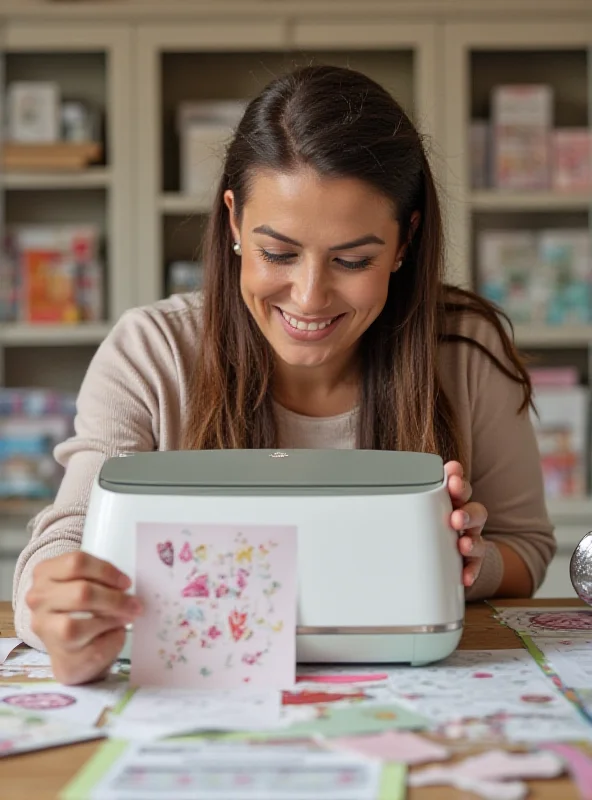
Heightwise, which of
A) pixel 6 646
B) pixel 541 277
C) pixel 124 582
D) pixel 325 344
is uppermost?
pixel 541 277

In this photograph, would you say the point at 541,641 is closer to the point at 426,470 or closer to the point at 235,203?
the point at 426,470

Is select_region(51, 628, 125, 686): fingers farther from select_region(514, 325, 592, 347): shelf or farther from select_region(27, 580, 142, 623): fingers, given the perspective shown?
select_region(514, 325, 592, 347): shelf

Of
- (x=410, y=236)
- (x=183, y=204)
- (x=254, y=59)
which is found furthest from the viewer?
(x=254, y=59)

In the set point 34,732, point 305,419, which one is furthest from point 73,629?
point 305,419

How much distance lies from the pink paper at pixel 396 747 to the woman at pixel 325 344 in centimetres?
31

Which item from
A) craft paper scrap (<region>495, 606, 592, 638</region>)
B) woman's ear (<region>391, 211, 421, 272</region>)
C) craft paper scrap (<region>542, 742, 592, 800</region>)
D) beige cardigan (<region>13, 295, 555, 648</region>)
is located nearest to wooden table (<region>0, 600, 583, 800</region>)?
craft paper scrap (<region>542, 742, 592, 800</region>)

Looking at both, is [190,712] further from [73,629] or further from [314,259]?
[314,259]

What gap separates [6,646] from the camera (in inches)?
50.6

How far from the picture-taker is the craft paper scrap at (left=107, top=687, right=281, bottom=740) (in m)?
0.95

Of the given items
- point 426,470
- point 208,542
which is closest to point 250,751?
point 208,542

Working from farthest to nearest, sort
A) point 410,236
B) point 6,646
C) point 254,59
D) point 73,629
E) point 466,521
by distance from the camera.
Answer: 1. point 254,59
2. point 410,236
3. point 6,646
4. point 466,521
5. point 73,629

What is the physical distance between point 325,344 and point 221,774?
73 centimetres

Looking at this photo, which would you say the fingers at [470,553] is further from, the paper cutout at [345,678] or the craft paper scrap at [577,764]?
the craft paper scrap at [577,764]

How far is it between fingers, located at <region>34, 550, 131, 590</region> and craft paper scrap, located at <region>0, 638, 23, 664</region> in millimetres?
200
